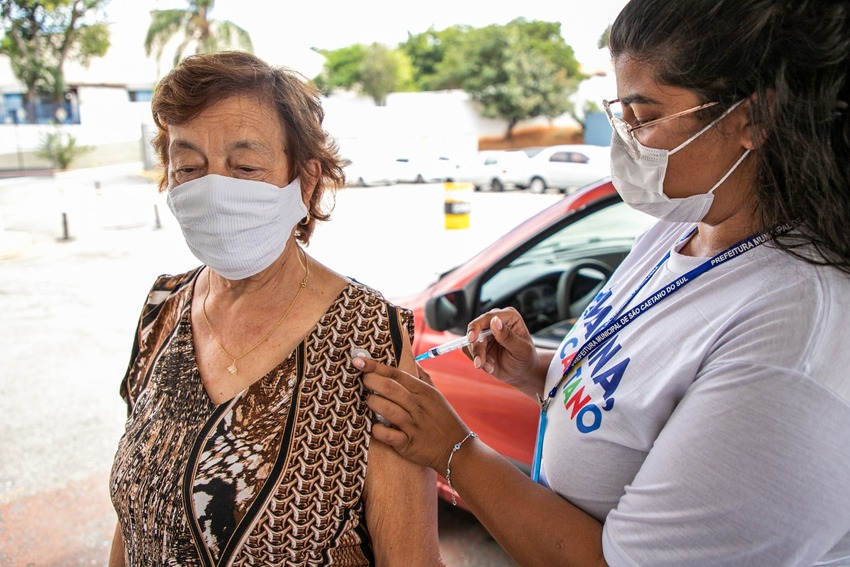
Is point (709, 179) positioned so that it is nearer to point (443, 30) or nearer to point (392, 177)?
point (392, 177)

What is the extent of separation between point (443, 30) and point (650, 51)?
56.5m

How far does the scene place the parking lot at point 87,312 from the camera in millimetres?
3648

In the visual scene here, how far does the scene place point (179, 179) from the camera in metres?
1.69

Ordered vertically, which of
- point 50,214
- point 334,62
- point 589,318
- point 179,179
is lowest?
point 50,214

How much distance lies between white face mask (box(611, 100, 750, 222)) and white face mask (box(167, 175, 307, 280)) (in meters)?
0.80

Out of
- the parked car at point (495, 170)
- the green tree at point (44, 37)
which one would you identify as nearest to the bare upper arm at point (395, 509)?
the parked car at point (495, 170)

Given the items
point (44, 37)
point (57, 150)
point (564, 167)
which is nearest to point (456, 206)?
point (564, 167)

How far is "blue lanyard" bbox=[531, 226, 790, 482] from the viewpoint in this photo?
4.03ft

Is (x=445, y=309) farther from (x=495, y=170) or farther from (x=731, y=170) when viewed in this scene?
(x=495, y=170)

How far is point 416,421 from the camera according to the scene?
56.9 inches

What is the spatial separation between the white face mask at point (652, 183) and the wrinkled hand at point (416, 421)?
597 millimetres

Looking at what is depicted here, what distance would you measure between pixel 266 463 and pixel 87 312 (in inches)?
305

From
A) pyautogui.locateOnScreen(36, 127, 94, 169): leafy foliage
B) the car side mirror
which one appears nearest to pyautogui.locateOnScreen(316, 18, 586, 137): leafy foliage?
pyautogui.locateOnScreen(36, 127, 94, 169): leafy foliage

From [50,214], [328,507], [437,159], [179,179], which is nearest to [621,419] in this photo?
[328,507]
